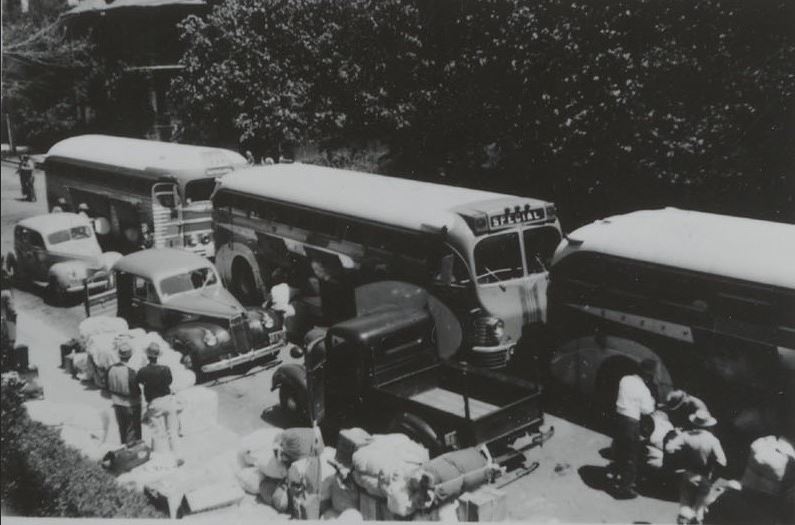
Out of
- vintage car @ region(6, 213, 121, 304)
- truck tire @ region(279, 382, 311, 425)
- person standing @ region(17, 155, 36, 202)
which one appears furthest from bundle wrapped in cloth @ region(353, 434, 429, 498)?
person standing @ region(17, 155, 36, 202)

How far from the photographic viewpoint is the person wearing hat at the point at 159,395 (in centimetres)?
915

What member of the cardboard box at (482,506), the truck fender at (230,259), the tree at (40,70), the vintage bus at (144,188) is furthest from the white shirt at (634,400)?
the vintage bus at (144,188)

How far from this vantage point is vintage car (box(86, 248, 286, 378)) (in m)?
11.2

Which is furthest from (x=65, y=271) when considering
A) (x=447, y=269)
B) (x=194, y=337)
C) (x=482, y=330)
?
(x=482, y=330)

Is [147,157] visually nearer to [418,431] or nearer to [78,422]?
[78,422]

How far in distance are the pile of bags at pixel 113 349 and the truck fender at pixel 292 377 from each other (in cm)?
158

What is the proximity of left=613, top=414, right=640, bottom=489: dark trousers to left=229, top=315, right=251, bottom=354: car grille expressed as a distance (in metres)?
5.92

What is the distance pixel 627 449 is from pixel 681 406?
78 cm

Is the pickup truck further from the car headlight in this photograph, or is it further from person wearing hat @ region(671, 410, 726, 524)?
the car headlight

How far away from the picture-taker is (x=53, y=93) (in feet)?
36.7

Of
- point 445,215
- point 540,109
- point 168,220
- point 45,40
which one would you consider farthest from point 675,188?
point 168,220

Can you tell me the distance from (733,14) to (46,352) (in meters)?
11.4

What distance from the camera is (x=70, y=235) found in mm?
14242

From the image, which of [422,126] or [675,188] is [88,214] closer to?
[422,126]
